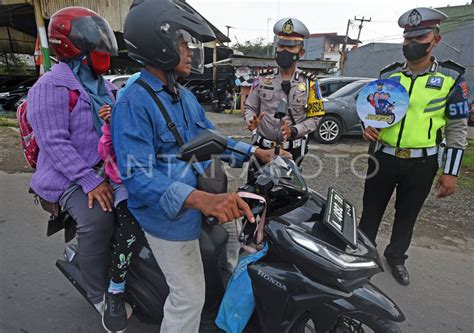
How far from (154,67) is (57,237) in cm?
236

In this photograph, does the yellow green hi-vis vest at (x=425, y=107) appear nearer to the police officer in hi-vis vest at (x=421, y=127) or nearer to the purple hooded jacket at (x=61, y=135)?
the police officer in hi-vis vest at (x=421, y=127)

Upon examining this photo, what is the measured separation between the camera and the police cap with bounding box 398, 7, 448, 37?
225cm

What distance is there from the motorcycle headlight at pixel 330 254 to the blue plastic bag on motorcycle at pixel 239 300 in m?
0.22

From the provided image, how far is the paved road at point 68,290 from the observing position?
2.14m

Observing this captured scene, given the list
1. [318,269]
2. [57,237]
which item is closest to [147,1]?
[318,269]

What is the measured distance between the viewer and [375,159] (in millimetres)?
2686

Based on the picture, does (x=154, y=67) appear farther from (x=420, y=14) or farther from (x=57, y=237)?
(x=57, y=237)

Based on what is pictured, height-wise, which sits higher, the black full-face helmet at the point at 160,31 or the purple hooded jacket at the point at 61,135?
the black full-face helmet at the point at 160,31

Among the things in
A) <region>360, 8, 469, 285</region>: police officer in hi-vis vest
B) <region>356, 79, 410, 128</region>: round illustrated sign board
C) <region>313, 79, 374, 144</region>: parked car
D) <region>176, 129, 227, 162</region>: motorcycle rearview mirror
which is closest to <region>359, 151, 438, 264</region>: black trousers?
<region>360, 8, 469, 285</region>: police officer in hi-vis vest

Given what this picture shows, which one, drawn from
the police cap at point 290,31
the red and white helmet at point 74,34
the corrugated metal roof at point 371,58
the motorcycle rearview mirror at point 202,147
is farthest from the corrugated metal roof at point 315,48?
the motorcycle rearview mirror at point 202,147

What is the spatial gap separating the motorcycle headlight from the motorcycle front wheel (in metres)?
0.26

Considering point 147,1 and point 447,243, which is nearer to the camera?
point 147,1

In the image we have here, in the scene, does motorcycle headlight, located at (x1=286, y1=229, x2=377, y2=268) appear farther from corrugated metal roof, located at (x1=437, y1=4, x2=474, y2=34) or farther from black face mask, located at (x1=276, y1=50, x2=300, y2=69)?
corrugated metal roof, located at (x1=437, y1=4, x2=474, y2=34)

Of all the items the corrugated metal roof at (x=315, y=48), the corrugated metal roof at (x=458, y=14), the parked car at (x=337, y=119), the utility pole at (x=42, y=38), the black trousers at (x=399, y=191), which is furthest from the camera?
the corrugated metal roof at (x=315, y=48)
